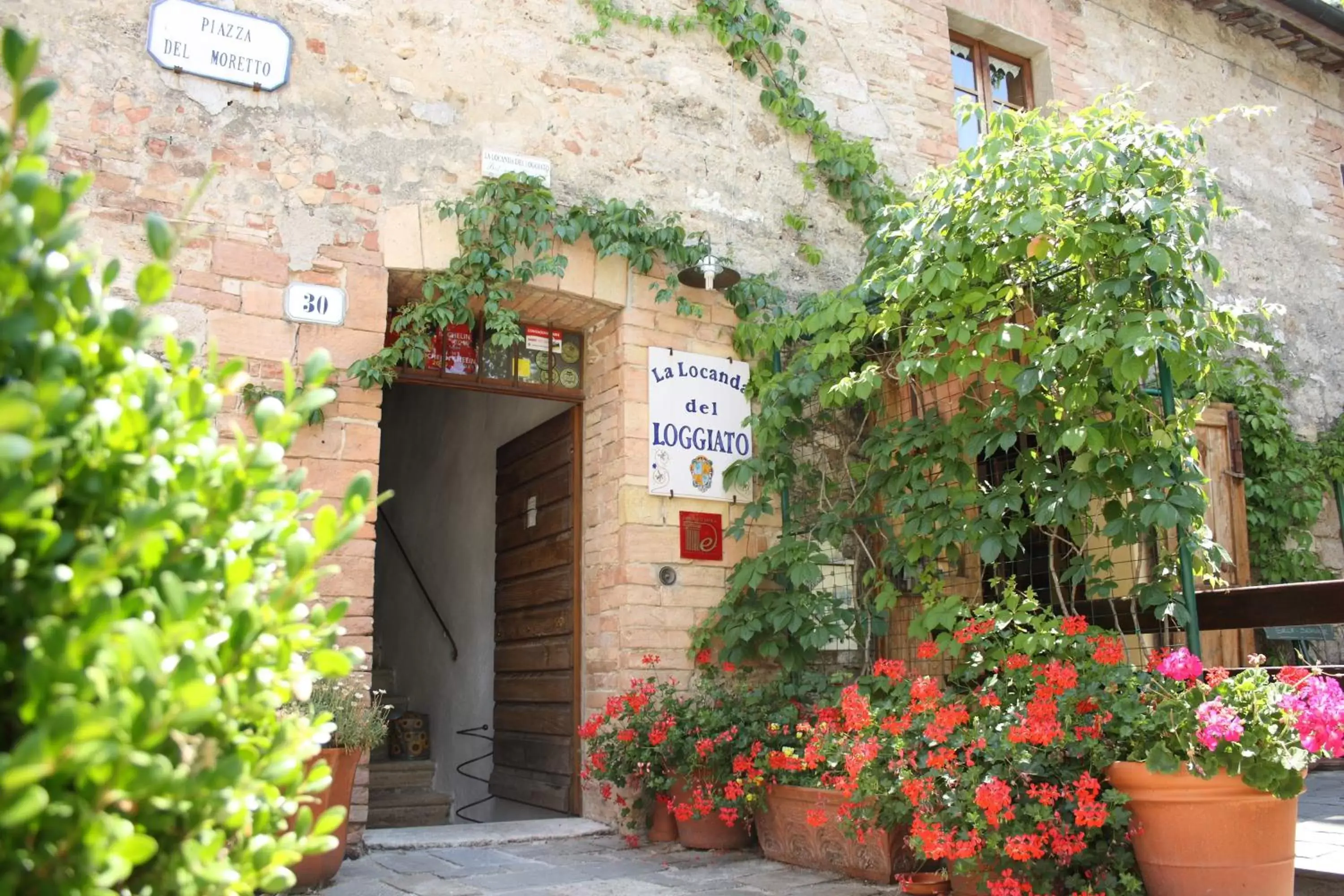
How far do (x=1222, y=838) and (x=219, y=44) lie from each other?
443 centimetres

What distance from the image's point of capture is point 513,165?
4.76 meters

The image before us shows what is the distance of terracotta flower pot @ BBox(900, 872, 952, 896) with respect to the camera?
322 centimetres

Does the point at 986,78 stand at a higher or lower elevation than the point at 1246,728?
higher

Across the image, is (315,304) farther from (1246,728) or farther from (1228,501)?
(1228,501)

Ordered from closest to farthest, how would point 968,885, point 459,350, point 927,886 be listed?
point 968,885 → point 927,886 → point 459,350

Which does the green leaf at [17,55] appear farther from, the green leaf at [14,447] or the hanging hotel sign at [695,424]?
the hanging hotel sign at [695,424]

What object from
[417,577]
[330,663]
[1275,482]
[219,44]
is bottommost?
[330,663]

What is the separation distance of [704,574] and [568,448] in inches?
38.6

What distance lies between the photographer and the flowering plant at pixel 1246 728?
271 cm

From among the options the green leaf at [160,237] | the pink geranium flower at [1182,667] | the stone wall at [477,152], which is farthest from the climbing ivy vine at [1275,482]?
the green leaf at [160,237]

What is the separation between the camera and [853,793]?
10.8 ft

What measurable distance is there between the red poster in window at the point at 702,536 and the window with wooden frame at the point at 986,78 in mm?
3101

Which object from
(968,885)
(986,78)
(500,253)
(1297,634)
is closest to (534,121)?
(500,253)

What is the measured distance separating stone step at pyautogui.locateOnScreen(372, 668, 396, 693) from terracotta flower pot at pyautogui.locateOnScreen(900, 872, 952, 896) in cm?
441
